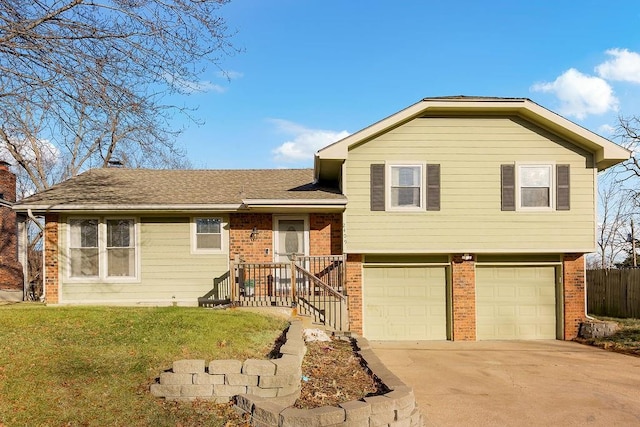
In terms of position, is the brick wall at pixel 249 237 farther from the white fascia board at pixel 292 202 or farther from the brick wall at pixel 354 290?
the brick wall at pixel 354 290

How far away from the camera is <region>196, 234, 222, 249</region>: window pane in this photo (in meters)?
12.1

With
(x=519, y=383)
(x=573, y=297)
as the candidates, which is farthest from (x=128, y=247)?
(x=573, y=297)

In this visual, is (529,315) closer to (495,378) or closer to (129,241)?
(495,378)

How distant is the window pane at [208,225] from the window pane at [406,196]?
187 inches

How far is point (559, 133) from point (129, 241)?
11.7m

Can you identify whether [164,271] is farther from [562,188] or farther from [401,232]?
[562,188]

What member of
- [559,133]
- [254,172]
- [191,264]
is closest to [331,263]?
[191,264]

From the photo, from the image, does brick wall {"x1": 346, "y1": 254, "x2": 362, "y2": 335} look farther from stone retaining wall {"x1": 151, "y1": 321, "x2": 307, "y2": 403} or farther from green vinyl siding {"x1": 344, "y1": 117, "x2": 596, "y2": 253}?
stone retaining wall {"x1": 151, "y1": 321, "x2": 307, "y2": 403}

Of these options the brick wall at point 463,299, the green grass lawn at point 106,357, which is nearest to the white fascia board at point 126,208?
the green grass lawn at point 106,357

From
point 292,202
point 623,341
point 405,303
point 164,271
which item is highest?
point 292,202

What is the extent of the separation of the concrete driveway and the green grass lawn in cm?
270

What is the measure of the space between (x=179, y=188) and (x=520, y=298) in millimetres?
9990

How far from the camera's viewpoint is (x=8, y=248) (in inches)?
774

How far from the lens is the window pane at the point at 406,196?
11.6 metres
